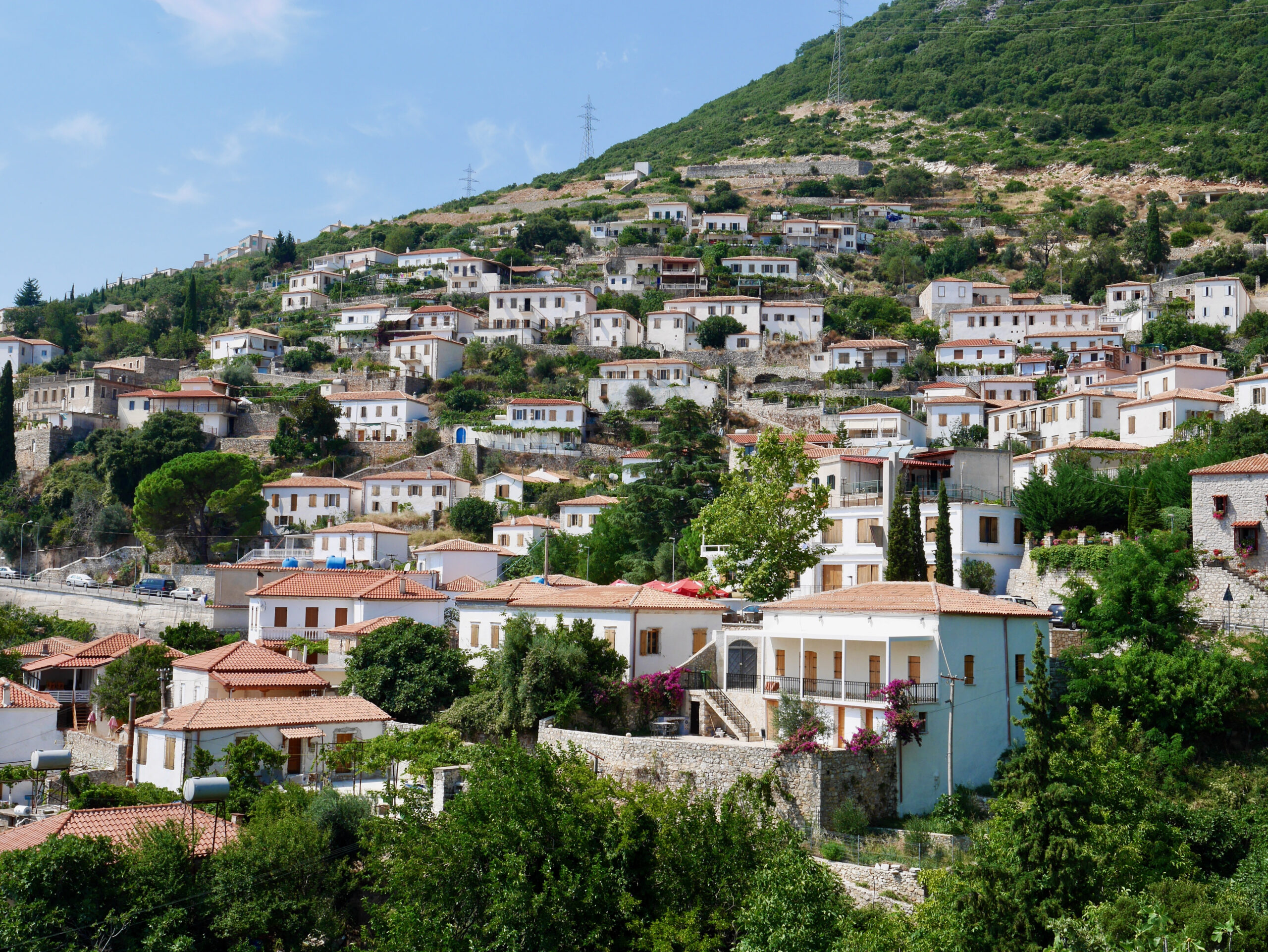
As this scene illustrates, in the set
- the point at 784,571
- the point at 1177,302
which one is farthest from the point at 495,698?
the point at 1177,302

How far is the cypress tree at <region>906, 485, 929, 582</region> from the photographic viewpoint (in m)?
35.2

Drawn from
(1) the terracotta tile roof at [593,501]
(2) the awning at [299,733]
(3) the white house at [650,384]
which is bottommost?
(2) the awning at [299,733]

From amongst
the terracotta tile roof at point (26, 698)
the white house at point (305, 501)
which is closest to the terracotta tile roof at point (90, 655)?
the terracotta tile roof at point (26, 698)

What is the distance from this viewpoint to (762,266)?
101m

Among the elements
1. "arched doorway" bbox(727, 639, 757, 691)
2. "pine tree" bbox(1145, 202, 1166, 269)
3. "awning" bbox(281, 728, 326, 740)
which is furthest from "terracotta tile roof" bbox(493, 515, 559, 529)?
"pine tree" bbox(1145, 202, 1166, 269)

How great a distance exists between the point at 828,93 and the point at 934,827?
545ft

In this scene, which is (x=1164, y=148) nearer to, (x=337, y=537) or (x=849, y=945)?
(x=337, y=537)

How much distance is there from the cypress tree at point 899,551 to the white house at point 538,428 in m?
39.1

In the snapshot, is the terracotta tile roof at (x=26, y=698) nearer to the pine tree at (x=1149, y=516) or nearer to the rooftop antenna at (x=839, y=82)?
the pine tree at (x=1149, y=516)

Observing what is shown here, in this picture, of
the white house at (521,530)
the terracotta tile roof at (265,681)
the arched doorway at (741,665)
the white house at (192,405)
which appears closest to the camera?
the arched doorway at (741,665)

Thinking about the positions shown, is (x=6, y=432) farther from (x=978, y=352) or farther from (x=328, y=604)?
(x=978, y=352)

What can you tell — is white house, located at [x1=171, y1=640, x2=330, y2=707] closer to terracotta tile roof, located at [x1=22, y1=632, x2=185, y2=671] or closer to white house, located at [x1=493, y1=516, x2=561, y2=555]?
terracotta tile roof, located at [x1=22, y1=632, x2=185, y2=671]

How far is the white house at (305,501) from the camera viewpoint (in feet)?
222

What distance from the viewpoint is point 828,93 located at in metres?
176
